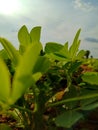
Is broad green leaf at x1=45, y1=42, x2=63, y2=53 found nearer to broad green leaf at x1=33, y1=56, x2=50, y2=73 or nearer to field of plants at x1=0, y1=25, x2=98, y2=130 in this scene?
field of plants at x1=0, y1=25, x2=98, y2=130

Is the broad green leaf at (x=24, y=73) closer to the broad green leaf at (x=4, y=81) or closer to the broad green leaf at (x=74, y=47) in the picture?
the broad green leaf at (x=4, y=81)

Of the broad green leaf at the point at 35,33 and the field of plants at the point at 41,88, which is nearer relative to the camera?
the field of plants at the point at 41,88

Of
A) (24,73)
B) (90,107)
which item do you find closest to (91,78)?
(90,107)

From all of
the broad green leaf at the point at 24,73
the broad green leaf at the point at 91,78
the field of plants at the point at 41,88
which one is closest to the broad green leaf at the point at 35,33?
the field of plants at the point at 41,88

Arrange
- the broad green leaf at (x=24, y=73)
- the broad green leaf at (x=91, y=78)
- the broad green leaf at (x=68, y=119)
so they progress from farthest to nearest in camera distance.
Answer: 1. the broad green leaf at (x=91, y=78)
2. the broad green leaf at (x=68, y=119)
3. the broad green leaf at (x=24, y=73)

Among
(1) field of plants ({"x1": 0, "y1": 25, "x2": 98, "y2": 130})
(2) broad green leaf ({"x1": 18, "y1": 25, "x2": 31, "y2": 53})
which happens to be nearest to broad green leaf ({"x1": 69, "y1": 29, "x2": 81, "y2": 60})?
(1) field of plants ({"x1": 0, "y1": 25, "x2": 98, "y2": 130})

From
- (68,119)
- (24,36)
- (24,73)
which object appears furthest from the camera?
(24,36)

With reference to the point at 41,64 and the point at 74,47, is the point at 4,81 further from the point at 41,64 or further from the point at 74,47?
the point at 74,47

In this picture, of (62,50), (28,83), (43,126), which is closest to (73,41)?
(62,50)
